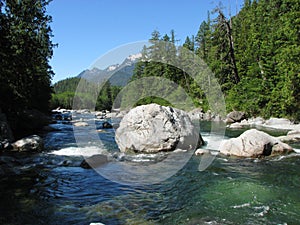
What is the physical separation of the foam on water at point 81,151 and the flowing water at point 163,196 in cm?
247

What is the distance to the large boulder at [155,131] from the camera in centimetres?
1298

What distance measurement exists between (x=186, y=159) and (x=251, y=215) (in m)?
5.70

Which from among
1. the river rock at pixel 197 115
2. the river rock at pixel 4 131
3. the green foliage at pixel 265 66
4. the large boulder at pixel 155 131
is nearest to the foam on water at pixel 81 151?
the large boulder at pixel 155 131

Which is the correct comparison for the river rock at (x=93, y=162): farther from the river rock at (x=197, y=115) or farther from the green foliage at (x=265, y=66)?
the river rock at (x=197, y=115)

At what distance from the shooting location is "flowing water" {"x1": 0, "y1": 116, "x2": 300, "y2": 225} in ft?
18.9

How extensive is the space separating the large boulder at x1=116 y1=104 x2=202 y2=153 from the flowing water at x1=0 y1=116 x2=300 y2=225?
8.75ft

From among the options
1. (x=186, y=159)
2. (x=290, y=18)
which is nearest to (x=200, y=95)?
(x=290, y=18)

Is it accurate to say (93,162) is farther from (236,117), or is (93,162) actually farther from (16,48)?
(236,117)

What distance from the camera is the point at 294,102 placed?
976 inches

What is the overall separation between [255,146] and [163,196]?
622 centimetres

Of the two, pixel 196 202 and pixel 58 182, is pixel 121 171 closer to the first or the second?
pixel 58 182

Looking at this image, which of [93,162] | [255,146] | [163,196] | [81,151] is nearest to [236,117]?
[255,146]

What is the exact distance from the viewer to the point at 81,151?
1393 centimetres

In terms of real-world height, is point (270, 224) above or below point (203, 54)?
below
